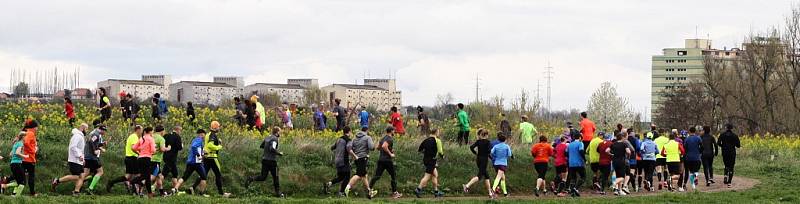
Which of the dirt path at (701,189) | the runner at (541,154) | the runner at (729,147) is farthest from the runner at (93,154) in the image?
the runner at (729,147)

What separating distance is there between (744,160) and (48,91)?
461ft

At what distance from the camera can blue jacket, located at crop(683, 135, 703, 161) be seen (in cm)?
2644

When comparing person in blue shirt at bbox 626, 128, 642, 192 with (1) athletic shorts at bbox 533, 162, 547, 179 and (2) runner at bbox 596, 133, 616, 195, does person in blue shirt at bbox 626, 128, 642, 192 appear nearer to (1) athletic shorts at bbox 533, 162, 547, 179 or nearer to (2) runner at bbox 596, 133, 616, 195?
(2) runner at bbox 596, 133, 616, 195

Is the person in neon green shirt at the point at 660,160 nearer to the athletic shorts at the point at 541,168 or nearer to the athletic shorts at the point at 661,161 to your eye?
the athletic shorts at the point at 661,161

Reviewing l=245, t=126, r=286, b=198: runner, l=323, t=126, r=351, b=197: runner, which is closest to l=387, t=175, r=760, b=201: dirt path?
l=323, t=126, r=351, b=197: runner

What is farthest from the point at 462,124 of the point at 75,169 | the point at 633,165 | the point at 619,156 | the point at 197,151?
the point at 75,169

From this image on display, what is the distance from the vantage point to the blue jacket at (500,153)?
2378 centimetres

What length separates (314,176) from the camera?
1034 inches

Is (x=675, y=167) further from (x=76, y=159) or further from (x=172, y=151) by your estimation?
(x=76, y=159)

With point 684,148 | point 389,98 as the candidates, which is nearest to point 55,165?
point 684,148

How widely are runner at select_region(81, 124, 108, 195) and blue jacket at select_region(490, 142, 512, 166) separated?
819cm

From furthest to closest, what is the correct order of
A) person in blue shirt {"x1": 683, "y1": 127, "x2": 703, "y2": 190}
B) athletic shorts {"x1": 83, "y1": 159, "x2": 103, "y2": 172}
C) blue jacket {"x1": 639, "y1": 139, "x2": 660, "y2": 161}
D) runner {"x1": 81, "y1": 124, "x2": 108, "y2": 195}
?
1. person in blue shirt {"x1": 683, "y1": 127, "x2": 703, "y2": 190}
2. blue jacket {"x1": 639, "y1": 139, "x2": 660, "y2": 161}
3. athletic shorts {"x1": 83, "y1": 159, "x2": 103, "y2": 172}
4. runner {"x1": 81, "y1": 124, "x2": 108, "y2": 195}

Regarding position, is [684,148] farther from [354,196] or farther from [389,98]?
[389,98]

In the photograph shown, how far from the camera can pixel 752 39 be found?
68500mm
